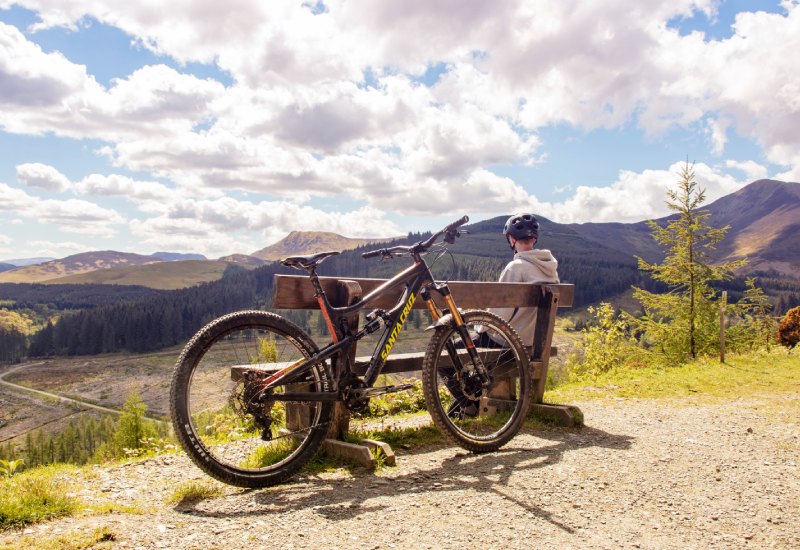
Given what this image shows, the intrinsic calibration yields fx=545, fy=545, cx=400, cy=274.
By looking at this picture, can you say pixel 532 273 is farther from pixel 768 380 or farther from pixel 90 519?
pixel 768 380

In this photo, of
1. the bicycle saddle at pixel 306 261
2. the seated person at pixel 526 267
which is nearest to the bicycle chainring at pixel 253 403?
the bicycle saddle at pixel 306 261

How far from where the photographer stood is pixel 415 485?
5043mm

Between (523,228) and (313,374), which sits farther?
(523,228)

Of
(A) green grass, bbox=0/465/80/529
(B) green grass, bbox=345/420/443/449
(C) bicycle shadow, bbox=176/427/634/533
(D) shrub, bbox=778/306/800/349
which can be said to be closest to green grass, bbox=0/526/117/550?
(A) green grass, bbox=0/465/80/529

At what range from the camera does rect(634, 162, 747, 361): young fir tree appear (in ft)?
65.2

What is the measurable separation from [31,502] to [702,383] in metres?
12.9

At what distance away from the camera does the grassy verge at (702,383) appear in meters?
11.0

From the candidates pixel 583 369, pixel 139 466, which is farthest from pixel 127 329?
pixel 139 466

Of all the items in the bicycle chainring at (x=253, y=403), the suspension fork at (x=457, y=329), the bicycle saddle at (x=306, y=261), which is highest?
the bicycle saddle at (x=306, y=261)

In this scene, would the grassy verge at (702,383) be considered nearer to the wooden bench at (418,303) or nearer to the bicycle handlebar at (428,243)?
the wooden bench at (418,303)

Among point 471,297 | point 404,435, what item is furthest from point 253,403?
point 471,297

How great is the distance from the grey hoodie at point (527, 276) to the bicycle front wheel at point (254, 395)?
3.77m

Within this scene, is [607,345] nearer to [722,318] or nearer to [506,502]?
[722,318]

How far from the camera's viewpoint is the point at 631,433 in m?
7.39
